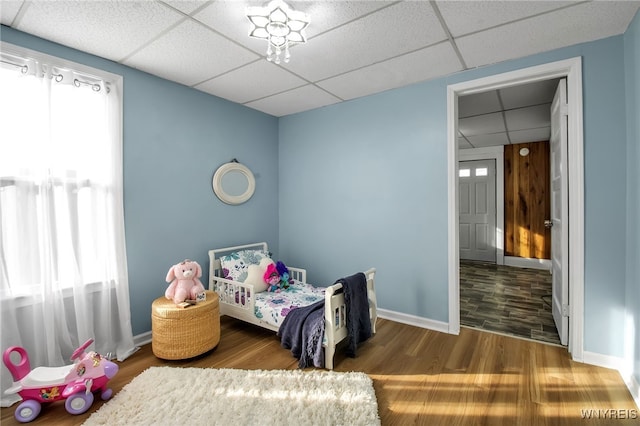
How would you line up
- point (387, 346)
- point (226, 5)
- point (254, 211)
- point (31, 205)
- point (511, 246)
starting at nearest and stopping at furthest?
1. point (226, 5)
2. point (31, 205)
3. point (387, 346)
4. point (254, 211)
5. point (511, 246)

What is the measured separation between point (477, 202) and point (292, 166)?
408 cm

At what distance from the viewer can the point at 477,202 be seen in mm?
5973

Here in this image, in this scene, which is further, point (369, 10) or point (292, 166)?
point (292, 166)

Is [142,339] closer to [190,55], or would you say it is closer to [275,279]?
[275,279]

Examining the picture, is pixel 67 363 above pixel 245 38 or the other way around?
the other way around

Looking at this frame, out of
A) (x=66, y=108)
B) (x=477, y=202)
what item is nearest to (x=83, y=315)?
(x=66, y=108)

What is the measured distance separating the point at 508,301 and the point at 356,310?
8.02ft

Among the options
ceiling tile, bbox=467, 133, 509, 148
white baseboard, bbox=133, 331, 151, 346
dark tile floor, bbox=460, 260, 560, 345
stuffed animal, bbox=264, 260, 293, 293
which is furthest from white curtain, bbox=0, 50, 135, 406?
ceiling tile, bbox=467, 133, 509, 148

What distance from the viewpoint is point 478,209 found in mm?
5969

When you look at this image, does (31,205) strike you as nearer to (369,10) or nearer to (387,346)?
(369,10)

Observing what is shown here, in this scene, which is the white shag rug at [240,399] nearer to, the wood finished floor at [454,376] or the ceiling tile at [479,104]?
the wood finished floor at [454,376]

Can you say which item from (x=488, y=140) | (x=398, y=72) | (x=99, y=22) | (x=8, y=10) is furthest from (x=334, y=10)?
(x=488, y=140)

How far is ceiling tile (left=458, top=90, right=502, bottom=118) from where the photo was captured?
3179mm

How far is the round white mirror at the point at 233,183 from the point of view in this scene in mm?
3209
